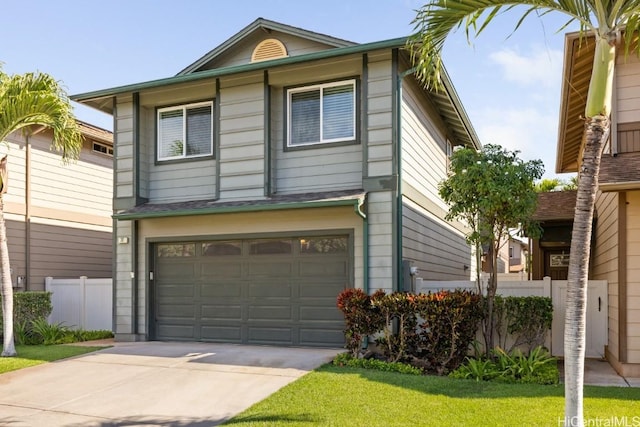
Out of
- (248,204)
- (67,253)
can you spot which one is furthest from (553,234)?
(67,253)

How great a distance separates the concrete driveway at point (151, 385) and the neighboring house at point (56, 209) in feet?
17.2

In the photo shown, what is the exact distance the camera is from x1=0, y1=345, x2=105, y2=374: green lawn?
9.77 meters

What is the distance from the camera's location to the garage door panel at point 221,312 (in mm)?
11773

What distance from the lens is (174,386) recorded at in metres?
8.09

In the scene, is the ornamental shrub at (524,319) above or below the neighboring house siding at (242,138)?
below

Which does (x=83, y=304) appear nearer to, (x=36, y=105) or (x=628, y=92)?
(x=36, y=105)

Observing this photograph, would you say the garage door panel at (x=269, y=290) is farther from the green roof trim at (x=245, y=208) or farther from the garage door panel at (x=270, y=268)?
the green roof trim at (x=245, y=208)

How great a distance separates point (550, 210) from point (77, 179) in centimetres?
1288

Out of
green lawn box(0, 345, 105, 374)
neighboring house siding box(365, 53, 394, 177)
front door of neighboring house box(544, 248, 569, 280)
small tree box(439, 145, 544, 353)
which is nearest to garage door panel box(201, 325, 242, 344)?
green lawn box(0, 345, 105, 374)

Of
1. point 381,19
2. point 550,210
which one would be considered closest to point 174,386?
point 381,19

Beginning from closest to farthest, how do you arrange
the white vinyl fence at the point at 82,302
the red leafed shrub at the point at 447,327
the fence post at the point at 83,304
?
the red leafed shrub at the point at 447,327 → the white vinyl fence at the point at 82,302 → the fence post at the point at 83,304

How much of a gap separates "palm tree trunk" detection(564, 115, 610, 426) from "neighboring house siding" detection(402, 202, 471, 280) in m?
5.84

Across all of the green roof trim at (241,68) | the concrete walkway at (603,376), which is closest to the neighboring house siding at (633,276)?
the concrete walkway at (603,376)

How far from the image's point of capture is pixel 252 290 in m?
11.6
